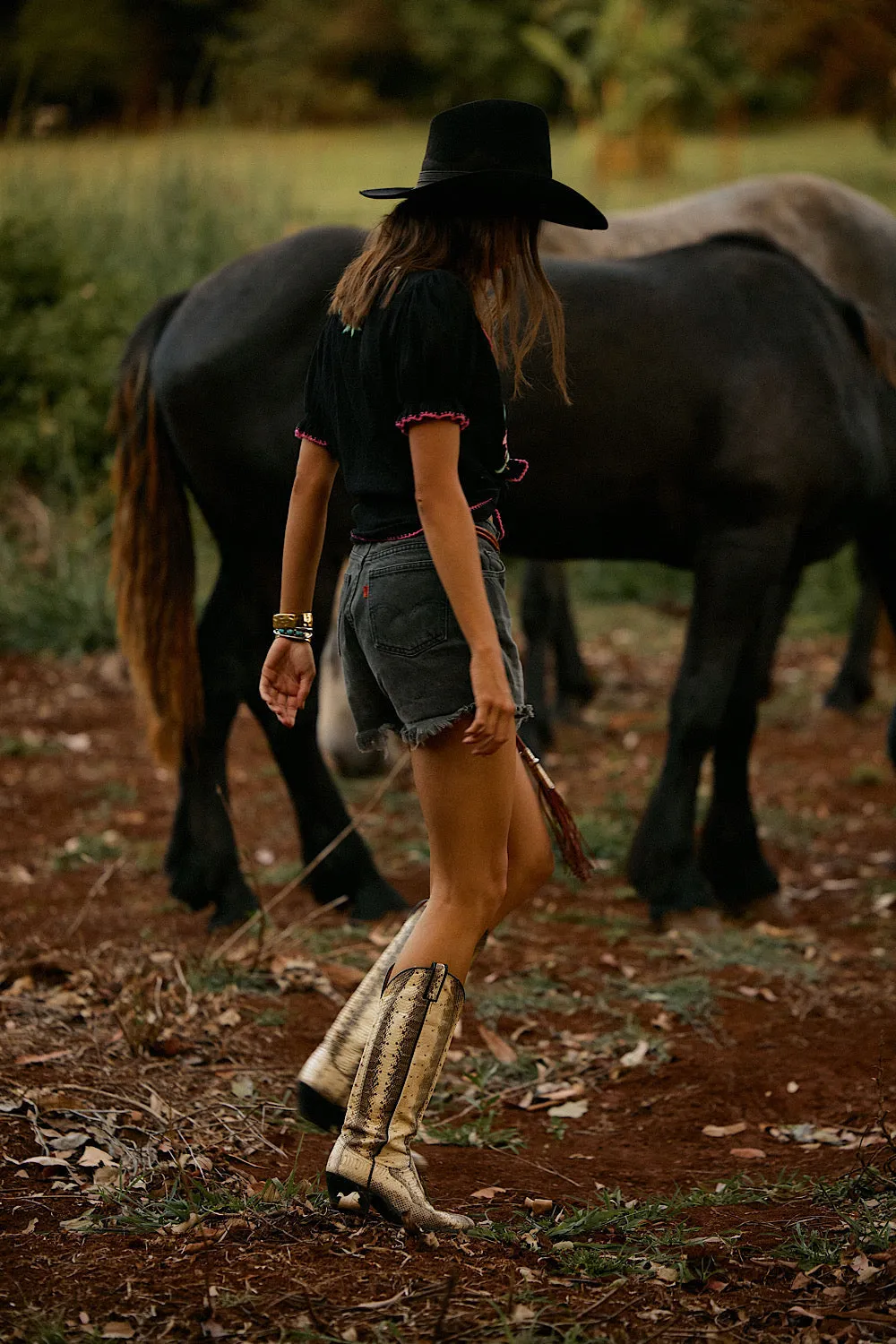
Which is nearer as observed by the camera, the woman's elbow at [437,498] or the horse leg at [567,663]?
the woman's elbow at [437,498]

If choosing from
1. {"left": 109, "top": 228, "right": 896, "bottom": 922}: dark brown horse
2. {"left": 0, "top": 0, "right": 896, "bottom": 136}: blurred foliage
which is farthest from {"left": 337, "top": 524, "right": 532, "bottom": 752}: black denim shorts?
{"left": 0, "top": 0, "right": 896, "bottom": 136}: blurred foliage

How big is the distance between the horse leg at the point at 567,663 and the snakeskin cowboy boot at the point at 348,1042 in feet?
13.4

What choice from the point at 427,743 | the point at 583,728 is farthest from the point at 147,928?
the point at 583,728

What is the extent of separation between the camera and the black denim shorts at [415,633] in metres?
2.25

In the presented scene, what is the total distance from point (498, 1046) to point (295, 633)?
4.48ft

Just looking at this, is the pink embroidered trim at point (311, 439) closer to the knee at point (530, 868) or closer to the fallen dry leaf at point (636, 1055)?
the knee at point (530, 868)

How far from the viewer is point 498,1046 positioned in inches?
136

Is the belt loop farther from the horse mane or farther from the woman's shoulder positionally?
the horse mane

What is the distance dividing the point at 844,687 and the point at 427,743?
16.4 ft

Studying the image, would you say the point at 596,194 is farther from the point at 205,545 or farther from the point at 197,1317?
the point at 197,1317

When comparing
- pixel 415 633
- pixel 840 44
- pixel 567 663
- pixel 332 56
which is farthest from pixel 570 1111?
pixel 332 56

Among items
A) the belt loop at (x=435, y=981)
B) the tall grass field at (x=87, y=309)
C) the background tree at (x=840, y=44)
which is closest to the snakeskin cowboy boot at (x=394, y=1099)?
the belt loop at (x=435, y=981)

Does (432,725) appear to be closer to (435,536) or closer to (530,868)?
(435,536)

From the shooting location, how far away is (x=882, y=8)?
12750 mm
